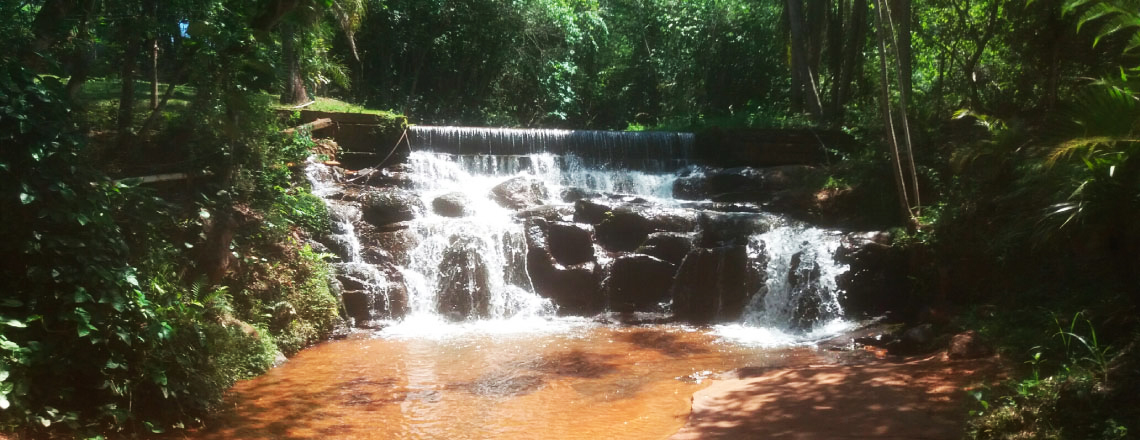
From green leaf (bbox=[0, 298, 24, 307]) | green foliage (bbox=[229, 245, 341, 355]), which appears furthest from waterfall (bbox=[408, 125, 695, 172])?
green leaf (bbox=[0, 298, 24, 307])

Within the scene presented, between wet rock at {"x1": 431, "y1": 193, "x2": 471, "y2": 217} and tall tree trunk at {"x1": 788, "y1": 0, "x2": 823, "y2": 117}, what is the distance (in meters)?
10.5

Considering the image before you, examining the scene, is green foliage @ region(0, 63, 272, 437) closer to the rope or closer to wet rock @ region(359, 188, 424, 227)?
wet rock @ region(359, 188, 424, 227)

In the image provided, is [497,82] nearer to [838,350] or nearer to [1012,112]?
[1012,112]

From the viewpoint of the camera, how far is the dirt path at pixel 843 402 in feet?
19.2

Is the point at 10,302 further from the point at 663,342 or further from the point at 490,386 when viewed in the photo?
the point at 663,342

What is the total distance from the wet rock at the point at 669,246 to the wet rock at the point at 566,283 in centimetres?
95

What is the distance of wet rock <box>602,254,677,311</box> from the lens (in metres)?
13.0

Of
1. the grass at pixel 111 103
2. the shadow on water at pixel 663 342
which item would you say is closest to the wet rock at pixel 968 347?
the shadow on water at pixel 663 342

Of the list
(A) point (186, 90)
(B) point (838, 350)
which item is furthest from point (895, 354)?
(A) point (186, 90)

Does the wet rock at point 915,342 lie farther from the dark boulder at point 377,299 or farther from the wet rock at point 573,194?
the wet rock at point 573,194

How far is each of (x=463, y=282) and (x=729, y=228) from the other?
460 centimetres

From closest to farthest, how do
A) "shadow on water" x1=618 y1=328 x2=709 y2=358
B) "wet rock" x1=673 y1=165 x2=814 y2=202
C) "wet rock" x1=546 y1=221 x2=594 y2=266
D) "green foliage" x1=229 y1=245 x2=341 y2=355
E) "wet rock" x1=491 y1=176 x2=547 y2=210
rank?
"green foliage" x1=229 y1=245 x2=341 y2=355, "shadow on water" x1=618 y1=328 x2=709 y2=358, "wet rock" x1=546 y1=221 x2=594 y2=266, "wet rock" x1=491 y1=176 x2=547 y2=210, "wet rock" x1=673 y1=165 x2=814 y2=202

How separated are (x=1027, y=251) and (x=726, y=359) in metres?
3.75

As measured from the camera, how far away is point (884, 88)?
11539 millimetres
